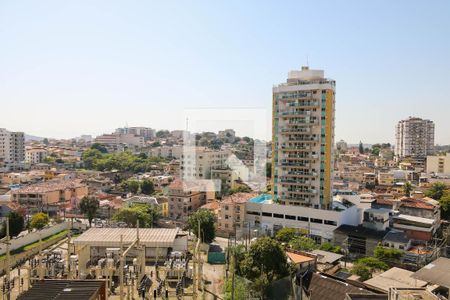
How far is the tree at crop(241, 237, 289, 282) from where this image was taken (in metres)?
8.78

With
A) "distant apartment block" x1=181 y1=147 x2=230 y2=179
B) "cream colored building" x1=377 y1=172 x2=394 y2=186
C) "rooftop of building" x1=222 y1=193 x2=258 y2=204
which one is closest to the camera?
"rooftop of building" x1=222 y1=193 x2=258 y2=204

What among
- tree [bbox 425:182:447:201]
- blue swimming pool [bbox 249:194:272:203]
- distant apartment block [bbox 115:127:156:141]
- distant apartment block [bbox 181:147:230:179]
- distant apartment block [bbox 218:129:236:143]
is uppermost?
distant apartment block [bbox 115:127:156:141]

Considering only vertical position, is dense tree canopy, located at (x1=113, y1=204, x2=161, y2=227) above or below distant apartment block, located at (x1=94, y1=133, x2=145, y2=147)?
below

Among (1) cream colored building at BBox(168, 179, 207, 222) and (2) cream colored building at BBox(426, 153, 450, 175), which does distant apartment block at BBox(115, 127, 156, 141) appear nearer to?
(2) cream colored building at BBox(426, 153, 450, 175)

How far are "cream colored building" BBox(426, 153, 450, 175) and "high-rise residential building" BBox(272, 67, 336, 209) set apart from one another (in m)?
20.2

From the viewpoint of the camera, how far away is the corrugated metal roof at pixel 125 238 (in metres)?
11.1

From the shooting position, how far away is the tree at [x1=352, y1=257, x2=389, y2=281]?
926cm

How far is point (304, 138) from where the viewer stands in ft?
46.4

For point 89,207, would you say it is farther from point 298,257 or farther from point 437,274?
point 437,274

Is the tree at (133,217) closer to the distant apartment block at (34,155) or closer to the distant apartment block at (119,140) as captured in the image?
the distant apartment block at (34,155)

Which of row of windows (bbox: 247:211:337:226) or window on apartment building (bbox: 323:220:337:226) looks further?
row of windows (bbox: 247:211:337:226)

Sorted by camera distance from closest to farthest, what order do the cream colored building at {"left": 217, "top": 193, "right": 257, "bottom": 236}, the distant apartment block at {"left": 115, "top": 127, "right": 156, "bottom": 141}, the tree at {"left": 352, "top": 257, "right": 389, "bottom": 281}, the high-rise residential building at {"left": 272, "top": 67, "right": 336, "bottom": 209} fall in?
the tree at {"left": 352, "top": 257, "right": 389, "bottom": 281} → the high-rise residential building at {"left": 272, "top": 67, "right": 336, "bottom": 209} → the cream colored building at {"left": 217, "top": 193, "right": 257, "bottom": 236} → the distant apartment block at {"left": 115, "top": 127, "right": 156, "bottom": 141}

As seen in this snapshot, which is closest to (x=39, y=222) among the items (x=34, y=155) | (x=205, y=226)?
(x=205, y=226)

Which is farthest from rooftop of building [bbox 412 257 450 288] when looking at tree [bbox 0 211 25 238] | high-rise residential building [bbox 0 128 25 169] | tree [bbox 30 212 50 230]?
high-rise residential building [bbox 0 128 25 169]
